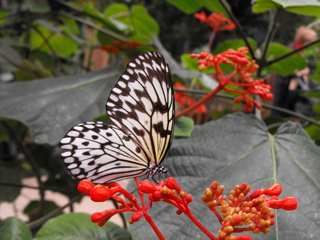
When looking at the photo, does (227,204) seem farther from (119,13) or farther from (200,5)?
(119,13)

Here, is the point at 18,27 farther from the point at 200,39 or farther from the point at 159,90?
the point at 200,39

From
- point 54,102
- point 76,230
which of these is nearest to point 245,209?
point 76,230

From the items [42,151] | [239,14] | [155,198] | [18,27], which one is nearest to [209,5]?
[155,198]

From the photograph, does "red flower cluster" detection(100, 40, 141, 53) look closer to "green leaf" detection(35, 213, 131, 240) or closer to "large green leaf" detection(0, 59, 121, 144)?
"large green leaf" detection(0, 59, 121, 144)

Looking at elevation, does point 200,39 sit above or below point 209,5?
below

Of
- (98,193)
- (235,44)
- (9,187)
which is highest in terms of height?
(235,44)

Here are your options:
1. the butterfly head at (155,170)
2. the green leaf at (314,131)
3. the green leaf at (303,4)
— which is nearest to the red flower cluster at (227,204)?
the butterfly head at (155,170)
